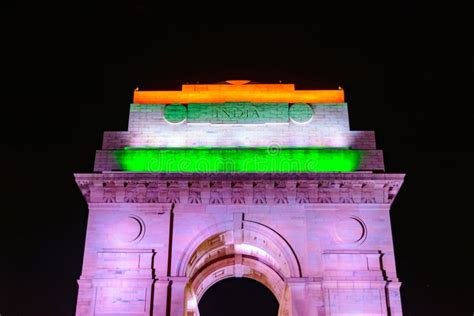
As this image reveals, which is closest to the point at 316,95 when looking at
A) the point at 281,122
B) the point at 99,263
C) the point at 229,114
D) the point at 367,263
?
the point at 281,122

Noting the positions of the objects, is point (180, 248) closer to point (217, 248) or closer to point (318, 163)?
point (217, 248)

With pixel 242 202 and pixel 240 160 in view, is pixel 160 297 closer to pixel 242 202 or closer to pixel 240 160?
pixel 242 202

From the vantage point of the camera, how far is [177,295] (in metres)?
28.2

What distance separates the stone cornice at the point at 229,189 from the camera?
29781mm

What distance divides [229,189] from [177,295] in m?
5.53

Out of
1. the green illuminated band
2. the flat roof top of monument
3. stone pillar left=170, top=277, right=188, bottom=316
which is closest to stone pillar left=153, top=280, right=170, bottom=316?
stone pillar left=170, top=277, right=188, bottom=316

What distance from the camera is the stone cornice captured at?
29.8 meters

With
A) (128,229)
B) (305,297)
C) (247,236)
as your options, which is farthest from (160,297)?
(305,297)

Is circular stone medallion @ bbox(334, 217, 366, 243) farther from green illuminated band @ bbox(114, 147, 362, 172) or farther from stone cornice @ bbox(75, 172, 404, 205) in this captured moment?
green illuminated band @ bbox(114, 147, 362, 172)

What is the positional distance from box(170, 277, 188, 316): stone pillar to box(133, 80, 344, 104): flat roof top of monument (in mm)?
9999

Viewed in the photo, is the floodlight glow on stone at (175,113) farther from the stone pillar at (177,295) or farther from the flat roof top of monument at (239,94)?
the stone pillar at (177,295)

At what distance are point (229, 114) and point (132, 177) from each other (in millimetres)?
6252

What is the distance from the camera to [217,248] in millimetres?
33500

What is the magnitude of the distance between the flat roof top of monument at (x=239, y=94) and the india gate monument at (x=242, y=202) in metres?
0.08
